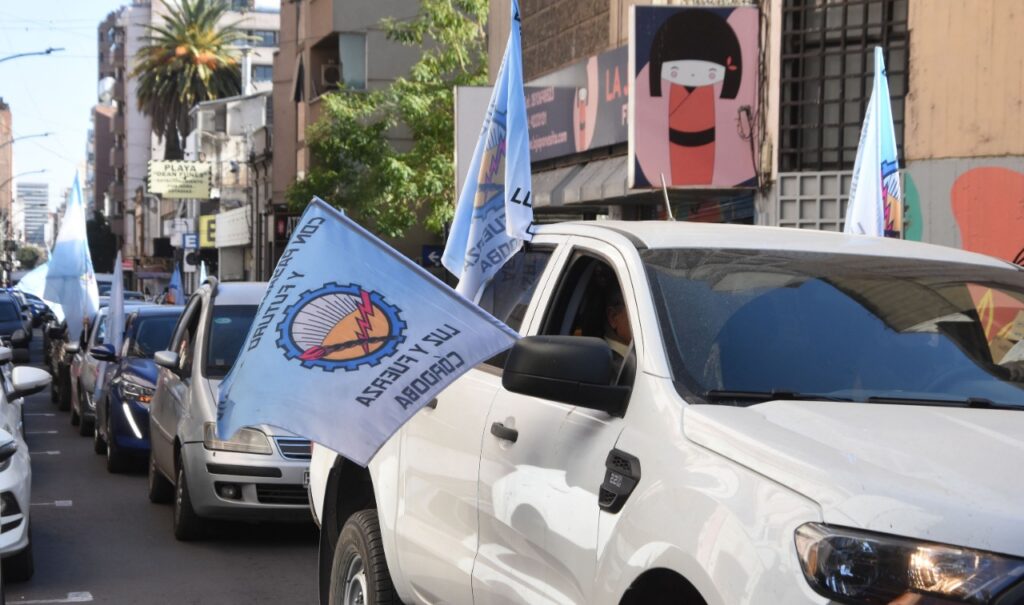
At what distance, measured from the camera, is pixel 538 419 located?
4.45m

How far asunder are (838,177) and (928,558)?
1414 cm

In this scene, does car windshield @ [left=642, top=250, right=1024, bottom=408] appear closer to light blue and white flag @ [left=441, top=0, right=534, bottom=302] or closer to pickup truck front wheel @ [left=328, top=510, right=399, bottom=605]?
light blue and white flag @ [left=441, top=0, right=534, bottom=302]

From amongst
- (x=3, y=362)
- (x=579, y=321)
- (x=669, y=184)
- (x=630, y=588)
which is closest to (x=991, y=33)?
(x=669, y=184)

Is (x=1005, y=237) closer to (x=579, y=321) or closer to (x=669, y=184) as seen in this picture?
(x=669, y=184)

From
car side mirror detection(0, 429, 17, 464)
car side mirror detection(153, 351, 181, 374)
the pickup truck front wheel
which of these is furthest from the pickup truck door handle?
car side mirror detection(153, 351, 181, 374)

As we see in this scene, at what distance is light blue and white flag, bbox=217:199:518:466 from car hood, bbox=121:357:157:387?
10.2 m

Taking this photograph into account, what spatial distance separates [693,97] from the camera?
18062 mm

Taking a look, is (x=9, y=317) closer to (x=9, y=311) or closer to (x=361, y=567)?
(x=9, y=311)

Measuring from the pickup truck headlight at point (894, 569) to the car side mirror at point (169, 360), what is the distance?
8.61 m

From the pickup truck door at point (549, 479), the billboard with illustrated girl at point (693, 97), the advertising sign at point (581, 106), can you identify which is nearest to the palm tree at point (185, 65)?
the advertising sign at point (581, 106)

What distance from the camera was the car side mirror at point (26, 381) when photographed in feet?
28.1

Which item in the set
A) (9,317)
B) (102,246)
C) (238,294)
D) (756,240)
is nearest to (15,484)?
(238,294)

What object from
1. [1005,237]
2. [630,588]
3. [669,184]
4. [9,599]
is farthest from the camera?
[669,184]

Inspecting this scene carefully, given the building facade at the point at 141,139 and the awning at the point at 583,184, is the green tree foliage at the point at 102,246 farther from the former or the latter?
the awning at the point at 583,184
